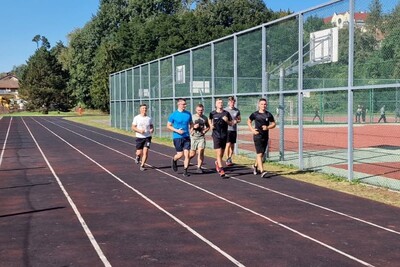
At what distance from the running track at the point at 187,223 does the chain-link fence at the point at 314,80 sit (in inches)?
105

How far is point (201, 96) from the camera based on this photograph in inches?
797

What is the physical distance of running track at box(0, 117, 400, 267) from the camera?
565 cm

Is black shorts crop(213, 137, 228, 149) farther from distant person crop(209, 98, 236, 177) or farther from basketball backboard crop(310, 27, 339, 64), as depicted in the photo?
basketball backboard crop(310, 27, 339, 64)

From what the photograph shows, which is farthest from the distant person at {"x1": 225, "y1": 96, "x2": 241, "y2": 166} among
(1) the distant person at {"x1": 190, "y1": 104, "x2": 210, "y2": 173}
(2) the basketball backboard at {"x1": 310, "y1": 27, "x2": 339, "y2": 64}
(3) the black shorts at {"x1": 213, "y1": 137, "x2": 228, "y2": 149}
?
(2) the basketball backboard at {"x1": 310, "y1": 27, "x2": 339, "y2": 64}

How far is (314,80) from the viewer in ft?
41.5

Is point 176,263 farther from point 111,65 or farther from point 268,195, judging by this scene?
point 111,65

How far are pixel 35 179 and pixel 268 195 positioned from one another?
561 cm

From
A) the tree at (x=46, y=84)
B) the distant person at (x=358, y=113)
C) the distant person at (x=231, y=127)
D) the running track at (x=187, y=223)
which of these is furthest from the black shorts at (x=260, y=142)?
the tree at (x=46, y=84)

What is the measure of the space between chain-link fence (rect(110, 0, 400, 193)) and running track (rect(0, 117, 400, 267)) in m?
2.68

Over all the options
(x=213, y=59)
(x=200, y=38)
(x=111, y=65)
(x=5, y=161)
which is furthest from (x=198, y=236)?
(x=111, y=65)

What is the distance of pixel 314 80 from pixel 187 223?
267 inches

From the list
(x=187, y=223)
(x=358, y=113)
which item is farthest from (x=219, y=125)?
(x=358, y=113)

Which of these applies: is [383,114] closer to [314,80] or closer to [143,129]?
[314,80]

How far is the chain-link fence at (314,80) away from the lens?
10.6m
